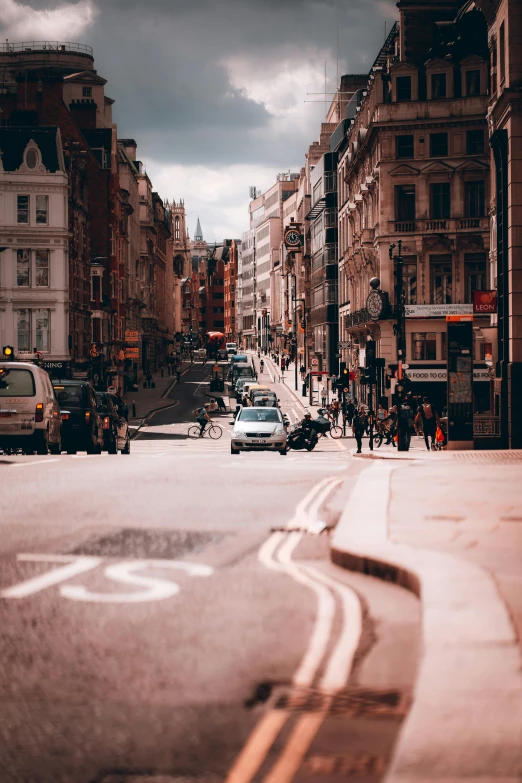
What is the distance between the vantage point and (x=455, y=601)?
713 centimetres

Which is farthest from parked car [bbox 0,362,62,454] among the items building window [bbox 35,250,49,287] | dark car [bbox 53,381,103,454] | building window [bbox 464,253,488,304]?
building window [bbox 464,253,488,304]

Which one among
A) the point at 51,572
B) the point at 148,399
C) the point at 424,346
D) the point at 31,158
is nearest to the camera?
the point at 51,572

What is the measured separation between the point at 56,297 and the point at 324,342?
126 feet

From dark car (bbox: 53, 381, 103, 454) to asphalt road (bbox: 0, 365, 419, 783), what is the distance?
14.5 metres

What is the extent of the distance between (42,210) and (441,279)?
24.4 meters

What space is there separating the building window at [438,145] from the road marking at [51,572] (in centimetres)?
5676

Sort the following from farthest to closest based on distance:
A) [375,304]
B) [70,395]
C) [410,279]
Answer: [410,279]
[375,304]
[70,395]

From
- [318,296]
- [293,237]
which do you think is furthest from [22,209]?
[293,237]

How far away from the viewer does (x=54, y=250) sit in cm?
6384

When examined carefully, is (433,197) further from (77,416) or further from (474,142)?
(77,416)

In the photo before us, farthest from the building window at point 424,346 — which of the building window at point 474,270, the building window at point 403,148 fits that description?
the building window at point 403,148

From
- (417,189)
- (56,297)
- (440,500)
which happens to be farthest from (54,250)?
(440,500)

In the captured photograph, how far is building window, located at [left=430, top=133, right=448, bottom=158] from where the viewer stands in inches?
2453

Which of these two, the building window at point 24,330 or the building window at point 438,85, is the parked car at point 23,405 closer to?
the building window at point 24,330
